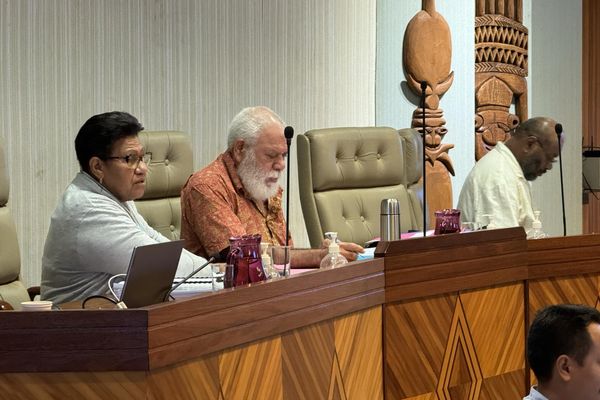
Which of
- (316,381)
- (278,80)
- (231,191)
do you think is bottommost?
(316,381)

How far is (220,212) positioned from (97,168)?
26.1 inches

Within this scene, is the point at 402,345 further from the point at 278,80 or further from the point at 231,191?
the point at 278,80

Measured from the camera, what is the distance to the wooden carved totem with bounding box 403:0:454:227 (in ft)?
18.9

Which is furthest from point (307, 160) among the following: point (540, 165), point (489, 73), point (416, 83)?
point (489, 73)

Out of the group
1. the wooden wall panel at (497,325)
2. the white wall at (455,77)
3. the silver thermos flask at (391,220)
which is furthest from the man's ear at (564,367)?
the white wall at (455,77)

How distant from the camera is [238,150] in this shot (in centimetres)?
390

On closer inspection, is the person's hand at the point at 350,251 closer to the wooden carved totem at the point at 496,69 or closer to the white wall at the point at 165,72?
the white wall at the point at 165,72

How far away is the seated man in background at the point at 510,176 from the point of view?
189 inches

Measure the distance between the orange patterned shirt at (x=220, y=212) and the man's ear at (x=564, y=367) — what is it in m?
1.40

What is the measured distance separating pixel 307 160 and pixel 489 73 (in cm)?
248

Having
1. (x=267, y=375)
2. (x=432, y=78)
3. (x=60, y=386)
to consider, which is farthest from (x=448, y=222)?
(x=432, y=78)

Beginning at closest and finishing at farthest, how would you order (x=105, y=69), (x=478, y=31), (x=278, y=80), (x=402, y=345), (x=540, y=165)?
(x=402, y=345) → (x=105, y=69) → (x=540, y=165) → (x=278, y=80) → (x=478, y=31)

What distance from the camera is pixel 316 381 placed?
8.45ft

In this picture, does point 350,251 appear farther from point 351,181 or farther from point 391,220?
point 351,181
